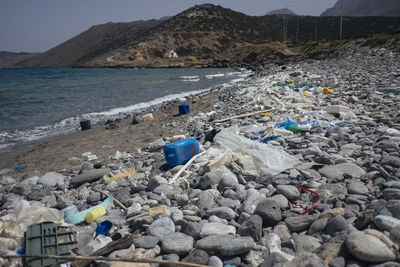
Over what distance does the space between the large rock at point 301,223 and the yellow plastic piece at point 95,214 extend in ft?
6.26

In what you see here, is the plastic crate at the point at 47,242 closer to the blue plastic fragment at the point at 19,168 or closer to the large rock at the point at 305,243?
the large rock at the point at 305,243

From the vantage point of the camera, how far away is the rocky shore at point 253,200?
177 centimetres

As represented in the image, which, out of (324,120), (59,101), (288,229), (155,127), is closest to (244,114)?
(324,120)

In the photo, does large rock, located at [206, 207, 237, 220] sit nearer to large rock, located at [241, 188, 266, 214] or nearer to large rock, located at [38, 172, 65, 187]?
large rock, located at [241, 188, 266, 214]

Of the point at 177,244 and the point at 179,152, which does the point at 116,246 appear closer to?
the point at 177,244

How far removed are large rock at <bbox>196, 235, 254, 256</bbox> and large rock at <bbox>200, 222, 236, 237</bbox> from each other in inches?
4.0

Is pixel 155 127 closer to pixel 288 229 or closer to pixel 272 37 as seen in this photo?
pixel 288 229

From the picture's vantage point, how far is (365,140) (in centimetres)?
369

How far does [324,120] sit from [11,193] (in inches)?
225

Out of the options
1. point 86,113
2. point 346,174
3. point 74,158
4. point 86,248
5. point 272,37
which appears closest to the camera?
point 86,248

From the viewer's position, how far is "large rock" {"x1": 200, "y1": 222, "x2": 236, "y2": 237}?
6.69 ft

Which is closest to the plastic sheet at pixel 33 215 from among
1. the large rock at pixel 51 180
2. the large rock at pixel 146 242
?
the large rock at pixel 146 242

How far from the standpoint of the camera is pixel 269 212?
2150mm

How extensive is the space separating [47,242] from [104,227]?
19.3 inches
